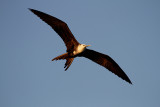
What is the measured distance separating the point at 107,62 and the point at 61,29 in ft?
10.2

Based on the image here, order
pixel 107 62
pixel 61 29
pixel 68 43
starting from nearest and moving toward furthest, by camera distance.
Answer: pixel 61 29
pixel 68 43
pixel 107 62

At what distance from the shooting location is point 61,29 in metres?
11.7

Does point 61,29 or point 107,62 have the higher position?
point 61,29

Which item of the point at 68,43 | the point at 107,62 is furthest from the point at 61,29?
the point at 107,62

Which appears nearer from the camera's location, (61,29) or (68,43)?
(61,29)

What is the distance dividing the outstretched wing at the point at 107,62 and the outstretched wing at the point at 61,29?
1.05 m

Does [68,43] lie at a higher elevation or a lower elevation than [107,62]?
lower

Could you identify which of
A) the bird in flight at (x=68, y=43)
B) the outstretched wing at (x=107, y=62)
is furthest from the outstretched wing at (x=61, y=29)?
the outstretched wing at (x=107, y=62)

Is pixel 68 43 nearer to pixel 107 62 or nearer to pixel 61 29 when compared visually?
pixel 61 29

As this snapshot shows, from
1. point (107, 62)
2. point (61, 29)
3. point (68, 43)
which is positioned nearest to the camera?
point (61, 29)

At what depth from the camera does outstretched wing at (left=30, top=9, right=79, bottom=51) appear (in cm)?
1134

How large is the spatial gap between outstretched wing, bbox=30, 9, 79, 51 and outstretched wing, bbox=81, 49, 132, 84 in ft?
3.46

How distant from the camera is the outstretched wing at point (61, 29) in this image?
447 inches

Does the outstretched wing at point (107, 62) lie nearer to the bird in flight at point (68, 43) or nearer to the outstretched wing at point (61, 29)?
the bird in flight at point (68, 43)
